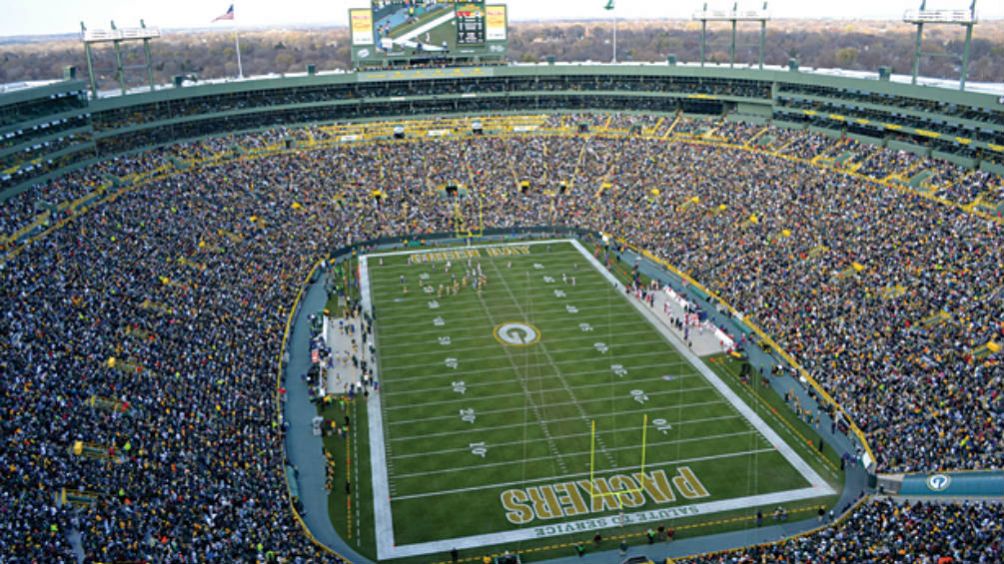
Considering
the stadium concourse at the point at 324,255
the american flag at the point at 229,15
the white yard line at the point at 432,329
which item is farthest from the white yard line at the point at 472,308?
the american flag at the point at 229,15

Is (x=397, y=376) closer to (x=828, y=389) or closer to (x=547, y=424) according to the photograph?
(x=547, y=424)

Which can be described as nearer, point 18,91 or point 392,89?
point 18,91

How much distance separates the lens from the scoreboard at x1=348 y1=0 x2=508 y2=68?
2287 inches

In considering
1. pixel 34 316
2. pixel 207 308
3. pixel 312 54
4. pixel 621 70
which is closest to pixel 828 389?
pixel 207 308

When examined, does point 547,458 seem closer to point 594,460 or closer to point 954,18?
point 594,460

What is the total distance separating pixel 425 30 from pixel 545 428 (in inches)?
1541

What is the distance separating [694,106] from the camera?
191 feet

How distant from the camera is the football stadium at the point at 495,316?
21.7m

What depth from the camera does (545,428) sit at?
90.1 ft

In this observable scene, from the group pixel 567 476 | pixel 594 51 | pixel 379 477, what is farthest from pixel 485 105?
pixel 594 51

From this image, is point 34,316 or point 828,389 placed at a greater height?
point 34,316

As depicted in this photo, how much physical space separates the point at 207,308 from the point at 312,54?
331 ft

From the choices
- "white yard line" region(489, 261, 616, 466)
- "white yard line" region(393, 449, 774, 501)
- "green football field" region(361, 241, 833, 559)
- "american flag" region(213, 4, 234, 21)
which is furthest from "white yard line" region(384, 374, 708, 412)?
"american flag" region(213, 4, 234, 21)

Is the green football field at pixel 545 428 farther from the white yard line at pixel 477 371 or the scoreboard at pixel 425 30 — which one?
the scoreboard at pixel 425 30
